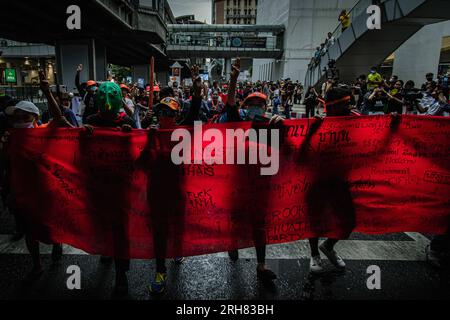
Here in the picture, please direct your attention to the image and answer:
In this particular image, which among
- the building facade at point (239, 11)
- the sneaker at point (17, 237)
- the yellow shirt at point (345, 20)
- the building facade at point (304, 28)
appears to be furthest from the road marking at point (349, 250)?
the building facade at point (239, 11)

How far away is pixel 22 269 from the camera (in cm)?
342

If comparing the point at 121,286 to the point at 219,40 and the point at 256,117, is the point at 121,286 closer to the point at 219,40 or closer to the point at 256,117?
the point at 256,117

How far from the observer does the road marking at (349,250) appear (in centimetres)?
381

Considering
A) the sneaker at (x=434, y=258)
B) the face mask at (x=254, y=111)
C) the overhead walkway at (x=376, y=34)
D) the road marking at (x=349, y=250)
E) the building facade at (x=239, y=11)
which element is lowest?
the road marking at (x=349, y=250)

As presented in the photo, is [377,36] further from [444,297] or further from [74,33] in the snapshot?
[444,297]

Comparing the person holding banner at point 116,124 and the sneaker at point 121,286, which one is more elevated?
the person holding banner at point 116,124

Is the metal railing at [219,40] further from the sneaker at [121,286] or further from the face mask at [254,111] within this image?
the sneaker at [121,286]

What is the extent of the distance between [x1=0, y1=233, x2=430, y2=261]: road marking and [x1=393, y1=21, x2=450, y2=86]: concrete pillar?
2128 centimetres

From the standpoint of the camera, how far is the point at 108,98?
3238mm

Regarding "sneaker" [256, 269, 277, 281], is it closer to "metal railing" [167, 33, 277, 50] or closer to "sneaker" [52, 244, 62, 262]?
"sneaker" [52, 244, 62, 262]

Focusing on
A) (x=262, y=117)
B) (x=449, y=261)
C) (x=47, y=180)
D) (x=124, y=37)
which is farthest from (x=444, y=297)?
(x=124, y=37)

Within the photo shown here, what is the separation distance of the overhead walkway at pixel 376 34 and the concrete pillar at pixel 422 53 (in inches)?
113

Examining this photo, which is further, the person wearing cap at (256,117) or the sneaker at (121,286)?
the person wearing cap at (256,117)

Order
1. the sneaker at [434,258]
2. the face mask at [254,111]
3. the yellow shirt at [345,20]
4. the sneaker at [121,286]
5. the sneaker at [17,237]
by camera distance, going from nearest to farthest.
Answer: the sneaker at [121,286] < the sneaker at [434,258] < the face mask at [254,111] < the sneaker at [17,237] < the yellow shirt at [345,20]
